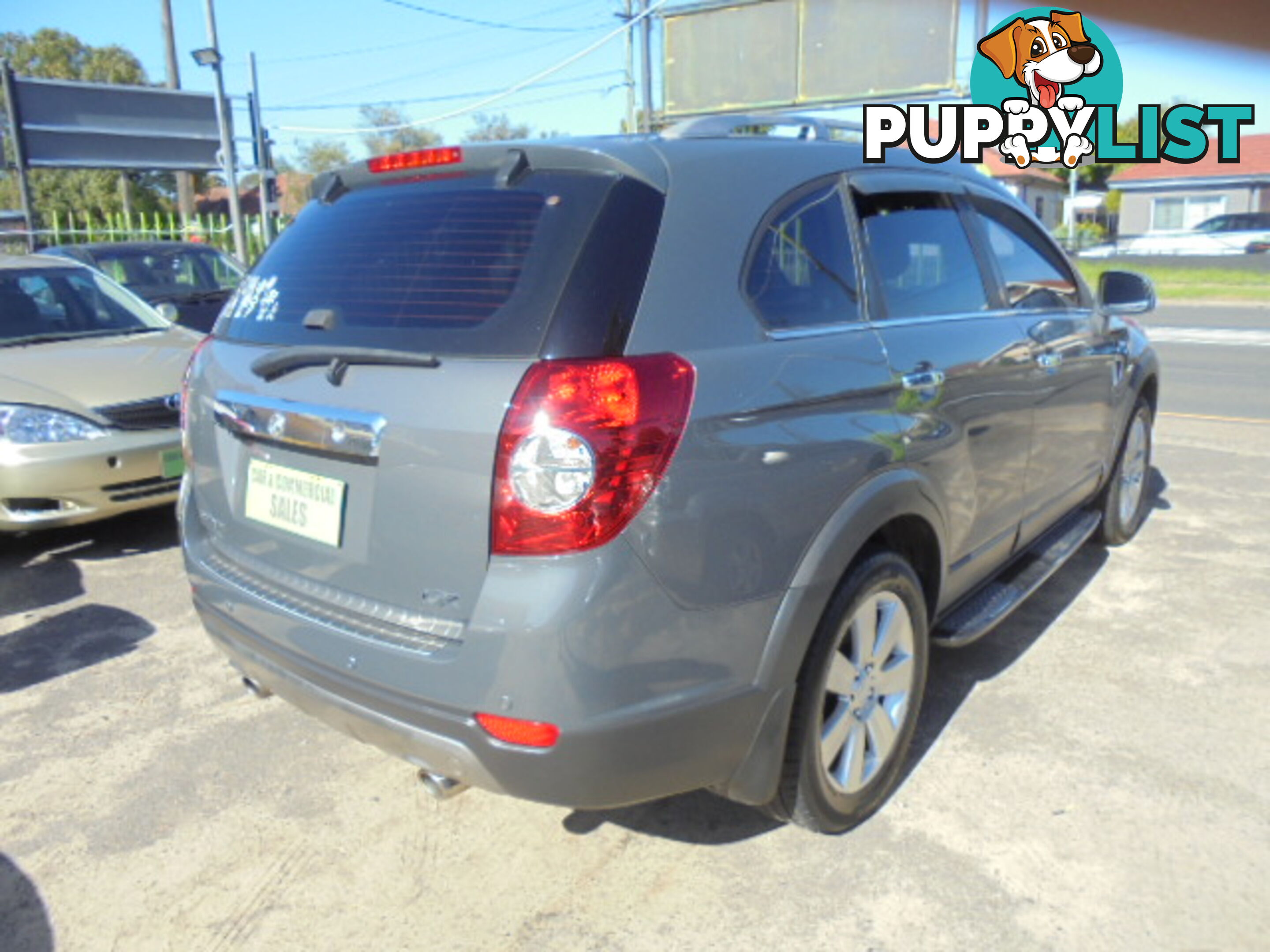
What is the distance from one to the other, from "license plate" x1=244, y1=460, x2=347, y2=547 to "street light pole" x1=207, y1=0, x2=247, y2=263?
14489mm

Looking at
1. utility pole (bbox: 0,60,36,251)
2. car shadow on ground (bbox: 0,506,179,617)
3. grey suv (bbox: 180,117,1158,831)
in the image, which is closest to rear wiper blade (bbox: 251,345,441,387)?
grey suv (bbox: 180,117,1158,831)

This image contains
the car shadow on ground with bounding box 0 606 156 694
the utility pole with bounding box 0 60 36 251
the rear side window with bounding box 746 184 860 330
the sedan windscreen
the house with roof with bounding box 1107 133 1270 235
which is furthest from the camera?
the house with roof with bounding box 1107 133 1270 235

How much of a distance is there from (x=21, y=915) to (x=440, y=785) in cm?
111

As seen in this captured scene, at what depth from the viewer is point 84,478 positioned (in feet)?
15.5

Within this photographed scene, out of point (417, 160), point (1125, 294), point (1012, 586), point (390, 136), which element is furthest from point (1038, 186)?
point (417, 160)

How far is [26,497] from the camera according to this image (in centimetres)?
468

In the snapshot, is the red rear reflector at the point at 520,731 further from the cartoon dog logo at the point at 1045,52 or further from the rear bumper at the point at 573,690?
the cartoon dog logo at the point at 1045,52

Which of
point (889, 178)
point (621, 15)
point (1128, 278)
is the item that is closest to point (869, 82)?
point (621, 15)

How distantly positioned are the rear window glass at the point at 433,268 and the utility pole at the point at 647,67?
16.1m

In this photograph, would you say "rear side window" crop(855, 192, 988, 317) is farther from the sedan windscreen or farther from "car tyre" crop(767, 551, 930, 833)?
the sedan windscreen

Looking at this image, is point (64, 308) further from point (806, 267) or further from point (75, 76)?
point (75, 76)

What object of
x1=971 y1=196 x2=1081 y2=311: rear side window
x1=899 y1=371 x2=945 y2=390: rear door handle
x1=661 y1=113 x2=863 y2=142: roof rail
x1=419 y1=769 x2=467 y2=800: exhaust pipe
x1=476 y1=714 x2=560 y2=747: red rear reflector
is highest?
x1=661 y1=113 x2=863 y2=142: roof rail

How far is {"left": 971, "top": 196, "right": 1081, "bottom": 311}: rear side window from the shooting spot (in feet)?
11.7

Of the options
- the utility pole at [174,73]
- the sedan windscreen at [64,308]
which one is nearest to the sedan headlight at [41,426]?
the sedan windscreen at [64,308]
